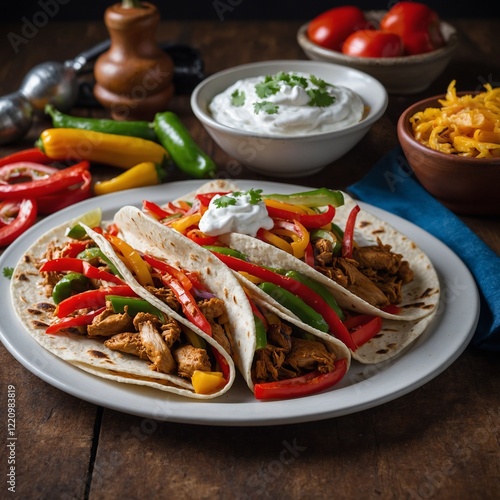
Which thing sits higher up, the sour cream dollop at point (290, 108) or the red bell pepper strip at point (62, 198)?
the sour cream dollop at point (290, 108)

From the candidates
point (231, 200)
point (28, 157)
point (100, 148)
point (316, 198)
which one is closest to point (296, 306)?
point (231, 200)

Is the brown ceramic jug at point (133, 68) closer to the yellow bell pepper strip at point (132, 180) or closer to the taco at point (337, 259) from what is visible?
the yellow bell pepper strip at point (132, 180)

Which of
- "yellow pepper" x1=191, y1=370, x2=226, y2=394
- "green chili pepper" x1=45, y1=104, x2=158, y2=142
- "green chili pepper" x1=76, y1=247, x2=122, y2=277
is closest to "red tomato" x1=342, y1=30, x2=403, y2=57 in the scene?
"green chili pepper" x1=45, y1=104, x2=158, y2=142

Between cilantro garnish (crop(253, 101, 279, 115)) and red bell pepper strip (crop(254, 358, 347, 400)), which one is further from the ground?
cilantro garnish (crop(253, 101, 279, 115))

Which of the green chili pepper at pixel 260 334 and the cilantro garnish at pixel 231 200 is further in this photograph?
the cilantro garnish at pixel 231 200

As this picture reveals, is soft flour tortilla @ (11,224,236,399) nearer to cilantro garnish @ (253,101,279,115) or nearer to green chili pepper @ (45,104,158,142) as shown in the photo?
cilantro garnish @ (253,101,279,115)

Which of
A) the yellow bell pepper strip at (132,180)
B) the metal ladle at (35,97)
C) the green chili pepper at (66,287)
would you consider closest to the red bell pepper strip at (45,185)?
the yellow bell pepper strip at (132,180)

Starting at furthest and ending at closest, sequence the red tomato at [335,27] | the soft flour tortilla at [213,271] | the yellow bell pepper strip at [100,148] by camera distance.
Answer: the red tomato at [335,27] → the yellow bell pepper strip at [100,148] → the soft flour tortilla at [213,271]
